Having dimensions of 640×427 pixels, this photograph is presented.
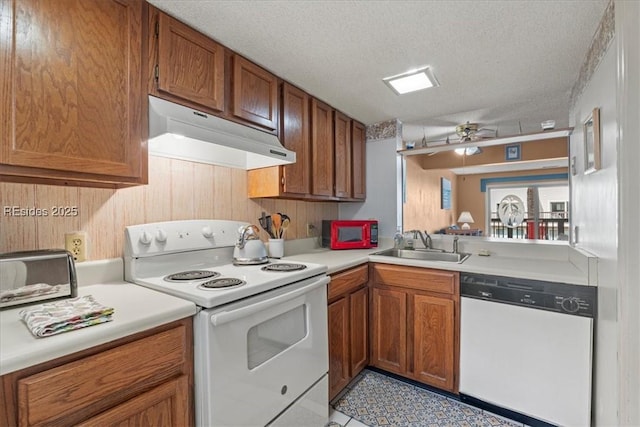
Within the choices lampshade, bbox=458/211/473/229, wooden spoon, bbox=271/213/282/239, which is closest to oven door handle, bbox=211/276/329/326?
wooden spoon, bbox=271/213/282/239

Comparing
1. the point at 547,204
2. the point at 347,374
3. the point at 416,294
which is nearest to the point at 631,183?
the point at 416,294

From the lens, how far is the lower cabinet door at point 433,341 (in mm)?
1837

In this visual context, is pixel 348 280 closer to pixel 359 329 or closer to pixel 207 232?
pixel 359 329

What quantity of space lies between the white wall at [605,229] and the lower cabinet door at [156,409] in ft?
4.87

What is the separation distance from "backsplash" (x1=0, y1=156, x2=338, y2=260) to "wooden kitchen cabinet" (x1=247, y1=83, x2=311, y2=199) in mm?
133

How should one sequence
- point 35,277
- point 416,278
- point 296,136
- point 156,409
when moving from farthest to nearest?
point 296,136
point 416,278
point 35,277
point 156,409

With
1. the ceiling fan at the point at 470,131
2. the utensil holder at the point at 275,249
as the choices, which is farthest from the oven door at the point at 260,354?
the ceiling fan at the point at 470,131

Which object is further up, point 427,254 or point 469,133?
point 469,133

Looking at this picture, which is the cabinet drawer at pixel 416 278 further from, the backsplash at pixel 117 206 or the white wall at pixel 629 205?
the white wall at pixel 629 205

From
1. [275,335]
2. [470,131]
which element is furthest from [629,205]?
[470,131]

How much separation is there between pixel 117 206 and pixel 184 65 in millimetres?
743

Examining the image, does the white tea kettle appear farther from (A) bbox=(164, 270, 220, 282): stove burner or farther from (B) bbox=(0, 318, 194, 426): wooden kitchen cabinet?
(B) bbox=(0, 318, 194, 426): wooden kitchen cabinet

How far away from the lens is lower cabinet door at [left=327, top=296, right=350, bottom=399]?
5.79ft

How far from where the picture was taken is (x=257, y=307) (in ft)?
3.87
